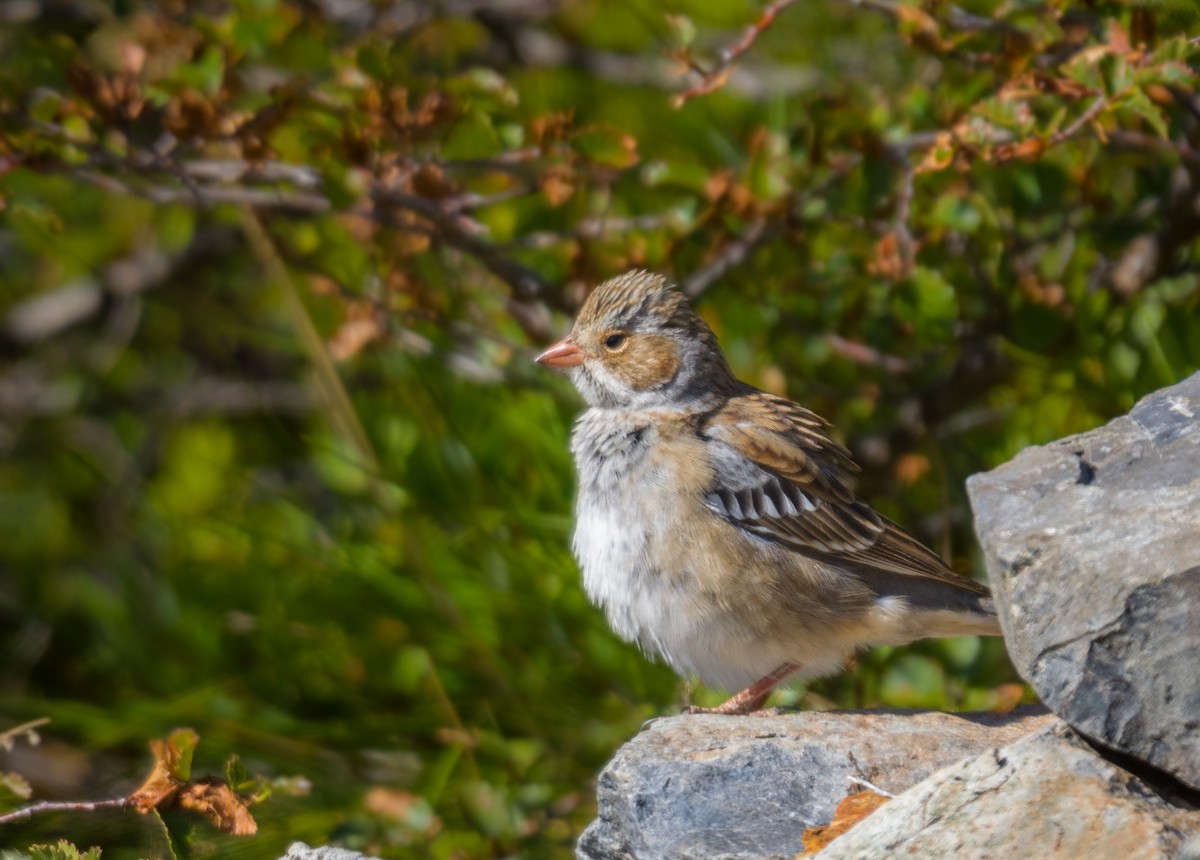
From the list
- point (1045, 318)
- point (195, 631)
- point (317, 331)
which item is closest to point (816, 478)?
point (1045, 318)

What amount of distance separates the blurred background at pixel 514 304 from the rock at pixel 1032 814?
63.7 inches

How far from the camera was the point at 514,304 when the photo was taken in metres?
5.31

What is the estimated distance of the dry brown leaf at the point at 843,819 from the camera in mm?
2850

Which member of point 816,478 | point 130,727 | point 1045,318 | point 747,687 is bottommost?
point 130,727

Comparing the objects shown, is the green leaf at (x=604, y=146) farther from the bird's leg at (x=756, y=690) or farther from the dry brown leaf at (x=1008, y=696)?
the dry brown leaf at (x=1008, y=696)

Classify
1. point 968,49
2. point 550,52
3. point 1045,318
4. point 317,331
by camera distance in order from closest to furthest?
point 968,49, point 1045,318, point 317,331, point 550,52

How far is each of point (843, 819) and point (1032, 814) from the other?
0.47m

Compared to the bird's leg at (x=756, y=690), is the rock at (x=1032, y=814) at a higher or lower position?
higher

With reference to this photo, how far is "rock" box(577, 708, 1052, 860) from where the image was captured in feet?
9.57

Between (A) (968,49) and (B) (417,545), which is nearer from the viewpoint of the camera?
(A) (968,49)

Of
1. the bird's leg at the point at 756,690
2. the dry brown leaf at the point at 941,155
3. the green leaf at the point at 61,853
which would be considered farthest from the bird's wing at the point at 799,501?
the green leaf at the point at 61,853

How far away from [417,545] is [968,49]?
2410 mm

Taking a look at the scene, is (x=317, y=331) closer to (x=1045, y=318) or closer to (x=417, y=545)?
(x=417, y=545)

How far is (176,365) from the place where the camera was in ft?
26.1
